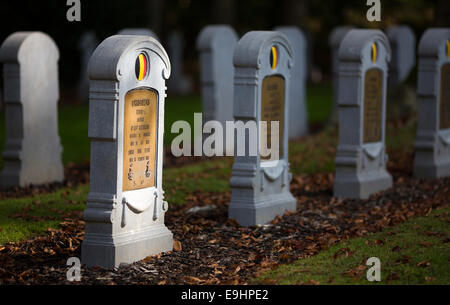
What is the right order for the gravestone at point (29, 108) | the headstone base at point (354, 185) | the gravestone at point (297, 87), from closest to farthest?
the headstone base at point (354, 185)
the gravestone at point (29, 108)
the gravestone at point (297, 87)

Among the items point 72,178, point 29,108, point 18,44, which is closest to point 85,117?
point 72,178

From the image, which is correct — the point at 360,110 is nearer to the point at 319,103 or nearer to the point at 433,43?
the point at 433,43

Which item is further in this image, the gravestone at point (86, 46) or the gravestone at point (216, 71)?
the gravestone at point (86, 46)

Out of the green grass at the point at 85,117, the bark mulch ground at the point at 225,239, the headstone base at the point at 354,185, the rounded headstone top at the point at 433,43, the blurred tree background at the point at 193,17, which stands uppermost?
the blurred tree background at the point at 193,17

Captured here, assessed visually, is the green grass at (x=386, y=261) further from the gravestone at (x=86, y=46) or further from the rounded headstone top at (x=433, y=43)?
the gravestone at (x=86, y=46)

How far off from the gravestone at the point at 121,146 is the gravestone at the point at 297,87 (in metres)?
9.46

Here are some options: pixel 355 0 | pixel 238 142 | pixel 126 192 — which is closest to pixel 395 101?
pixel 238 142

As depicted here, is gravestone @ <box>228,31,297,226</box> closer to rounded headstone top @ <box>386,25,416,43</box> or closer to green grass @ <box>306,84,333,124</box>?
green grass @ <box>306,84,333,124</box>

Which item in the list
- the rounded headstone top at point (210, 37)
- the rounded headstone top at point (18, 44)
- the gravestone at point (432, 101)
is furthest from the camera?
the rounded headstone top at point (210, 37)

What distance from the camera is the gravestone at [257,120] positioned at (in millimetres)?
9180

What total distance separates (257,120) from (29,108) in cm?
377

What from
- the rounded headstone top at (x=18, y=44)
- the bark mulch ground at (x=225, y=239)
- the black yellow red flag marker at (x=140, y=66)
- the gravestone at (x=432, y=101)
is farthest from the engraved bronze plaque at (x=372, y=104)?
the rounded headstone top at (x=18, y=44)

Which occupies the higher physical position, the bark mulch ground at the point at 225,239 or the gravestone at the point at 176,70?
the gravestone at the point at 176,70
